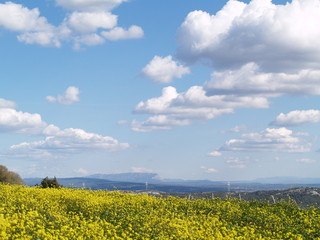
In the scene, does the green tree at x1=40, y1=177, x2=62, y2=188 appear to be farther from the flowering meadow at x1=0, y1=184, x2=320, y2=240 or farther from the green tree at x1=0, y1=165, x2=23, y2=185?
the green tree at x1=0, y1=165, x2=23, y2=185

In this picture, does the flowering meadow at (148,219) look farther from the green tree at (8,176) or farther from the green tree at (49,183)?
the green tree at (8,176)

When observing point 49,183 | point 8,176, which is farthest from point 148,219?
point 8,176

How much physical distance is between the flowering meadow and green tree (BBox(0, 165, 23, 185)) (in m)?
17.2

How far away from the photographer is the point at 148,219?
17.6 m

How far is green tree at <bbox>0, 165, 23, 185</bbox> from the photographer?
142ft

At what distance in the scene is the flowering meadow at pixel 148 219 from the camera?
14.5 meters

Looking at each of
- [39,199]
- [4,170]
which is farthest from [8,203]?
[4,170]

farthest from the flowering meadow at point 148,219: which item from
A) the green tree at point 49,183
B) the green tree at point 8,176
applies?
the green tree at point 8,176

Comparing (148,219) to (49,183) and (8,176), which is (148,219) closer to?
(49,183)

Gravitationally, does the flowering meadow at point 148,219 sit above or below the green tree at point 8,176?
below

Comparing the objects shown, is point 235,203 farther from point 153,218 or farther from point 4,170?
point 4,170

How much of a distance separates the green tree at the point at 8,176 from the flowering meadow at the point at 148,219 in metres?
17.2

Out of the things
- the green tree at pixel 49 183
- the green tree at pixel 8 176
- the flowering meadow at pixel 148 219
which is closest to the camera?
the flowering meadow at pixel 148 219

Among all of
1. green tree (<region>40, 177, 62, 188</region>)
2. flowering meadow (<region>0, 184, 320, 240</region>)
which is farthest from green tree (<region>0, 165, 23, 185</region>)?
flowering meadow (<region>0, 184, 320, 240</region>)
